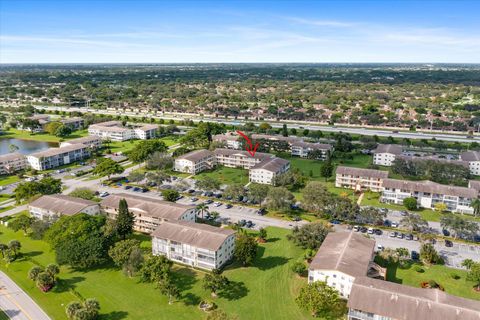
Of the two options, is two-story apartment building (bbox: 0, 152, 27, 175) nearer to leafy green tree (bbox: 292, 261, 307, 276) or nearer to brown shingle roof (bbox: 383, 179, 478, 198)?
leafy green tree (bbox: 292, 261, 307, 276)

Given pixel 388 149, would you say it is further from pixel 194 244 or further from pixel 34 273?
pixel 34 273

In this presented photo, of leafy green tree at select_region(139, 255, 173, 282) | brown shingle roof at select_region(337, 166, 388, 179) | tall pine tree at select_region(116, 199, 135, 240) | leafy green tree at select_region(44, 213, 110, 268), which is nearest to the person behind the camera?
leafy green tree at select_region(139, 255, 173, 282)

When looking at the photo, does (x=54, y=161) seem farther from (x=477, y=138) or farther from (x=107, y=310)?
(x=477, y=138)

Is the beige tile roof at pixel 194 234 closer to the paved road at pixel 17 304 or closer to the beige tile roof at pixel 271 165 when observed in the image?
the paved road at pixel 17 304

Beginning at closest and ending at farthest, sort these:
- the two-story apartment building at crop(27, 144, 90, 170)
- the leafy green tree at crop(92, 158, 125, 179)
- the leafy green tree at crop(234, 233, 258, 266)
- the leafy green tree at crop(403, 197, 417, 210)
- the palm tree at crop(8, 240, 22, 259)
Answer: the leafy green tree at crop(234, 233, 258, 266), the palm tree at crop(8, 240, 22, 259), the leafy green tree at crop(403, 197, 417, 210), the leafy green tree at crop(92, 158, 125, 179), the two-story apartment building at crop(27, 144, 90, 170)

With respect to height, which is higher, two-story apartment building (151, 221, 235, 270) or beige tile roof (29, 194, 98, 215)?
beige tile roof (29, 194, 98, 215)

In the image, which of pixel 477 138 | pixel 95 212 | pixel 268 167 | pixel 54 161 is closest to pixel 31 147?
pixel 54 161

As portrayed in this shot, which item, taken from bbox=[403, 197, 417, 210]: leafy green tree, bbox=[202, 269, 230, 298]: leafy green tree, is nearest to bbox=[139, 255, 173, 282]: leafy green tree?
bbox=[202, 269, 230, 298]: leafy green tree
